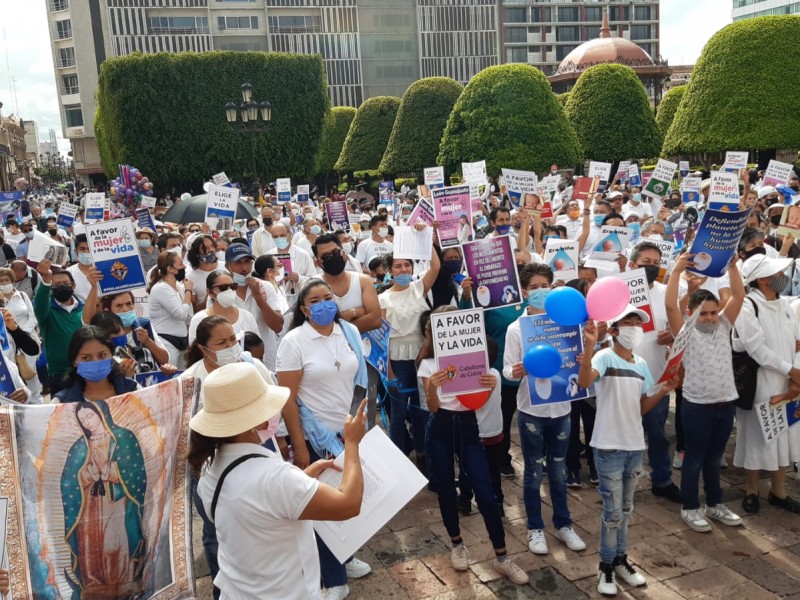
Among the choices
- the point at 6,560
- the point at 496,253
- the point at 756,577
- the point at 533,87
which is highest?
the point at 533,87

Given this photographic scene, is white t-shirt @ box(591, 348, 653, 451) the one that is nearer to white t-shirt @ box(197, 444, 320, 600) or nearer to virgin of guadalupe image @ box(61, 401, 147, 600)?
white t-shirt @ box(197, 444, 320, 600)

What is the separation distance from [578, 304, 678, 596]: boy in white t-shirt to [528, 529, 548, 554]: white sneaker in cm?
50

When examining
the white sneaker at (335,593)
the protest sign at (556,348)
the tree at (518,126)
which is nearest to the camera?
the white sneaker at (335,593)

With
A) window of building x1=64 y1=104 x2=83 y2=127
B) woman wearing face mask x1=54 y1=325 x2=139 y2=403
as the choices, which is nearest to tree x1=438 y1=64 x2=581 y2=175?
woman wearing face mask x1=54 y1=325 x2=139 y2=403

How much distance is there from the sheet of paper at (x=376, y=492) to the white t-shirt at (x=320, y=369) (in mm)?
1175

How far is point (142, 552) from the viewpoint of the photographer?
10.4ft

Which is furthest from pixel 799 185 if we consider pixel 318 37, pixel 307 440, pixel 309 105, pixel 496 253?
pixel 318 37

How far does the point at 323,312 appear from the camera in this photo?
443 centimetres

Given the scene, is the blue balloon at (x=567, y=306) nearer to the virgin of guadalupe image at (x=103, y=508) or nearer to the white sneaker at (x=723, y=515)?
the white sneaker at (x=723, y=515)

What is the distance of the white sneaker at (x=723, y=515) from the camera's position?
5.20m

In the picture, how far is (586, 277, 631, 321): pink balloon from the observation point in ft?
14.3

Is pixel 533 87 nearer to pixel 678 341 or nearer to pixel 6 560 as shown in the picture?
pixel 678 341

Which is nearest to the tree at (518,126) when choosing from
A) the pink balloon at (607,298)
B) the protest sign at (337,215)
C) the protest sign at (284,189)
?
the protest sign at (284,189)

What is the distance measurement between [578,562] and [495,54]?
84.5 meters
